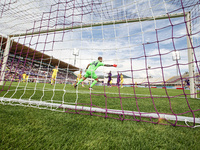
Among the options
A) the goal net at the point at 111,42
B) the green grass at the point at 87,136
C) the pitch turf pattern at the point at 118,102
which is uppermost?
the goal net at the point at 111,42

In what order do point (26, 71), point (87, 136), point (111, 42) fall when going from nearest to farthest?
point (87, 136) < point (111, 42) < point (26, 71)

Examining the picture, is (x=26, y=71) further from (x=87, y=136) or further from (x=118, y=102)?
(x=87, y=136)

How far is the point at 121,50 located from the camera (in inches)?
103

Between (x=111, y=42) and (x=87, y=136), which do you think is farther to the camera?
(x=111, y=42)

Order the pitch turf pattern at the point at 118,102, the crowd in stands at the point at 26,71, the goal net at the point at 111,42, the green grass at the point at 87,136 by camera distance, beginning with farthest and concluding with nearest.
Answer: the crowd in stands at the point at 26,71
the goal net at the point at 111,42
the pitch turf pattern at the point at 118,102
the green grass at the point at 87,136

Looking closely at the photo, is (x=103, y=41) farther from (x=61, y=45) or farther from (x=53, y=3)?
(x=53, y=3)

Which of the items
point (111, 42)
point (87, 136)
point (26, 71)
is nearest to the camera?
point (87, 136)

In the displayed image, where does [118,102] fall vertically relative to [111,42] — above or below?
below

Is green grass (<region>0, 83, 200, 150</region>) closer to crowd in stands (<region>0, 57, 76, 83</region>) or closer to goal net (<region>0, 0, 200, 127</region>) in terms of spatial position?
goal net (<region>0, 0, 200, 127</region>)

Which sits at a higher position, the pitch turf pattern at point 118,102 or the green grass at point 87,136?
the pitch turf pattern at point 118,102

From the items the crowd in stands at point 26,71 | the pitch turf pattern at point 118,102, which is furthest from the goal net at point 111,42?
the crowd in stands at point 26,71

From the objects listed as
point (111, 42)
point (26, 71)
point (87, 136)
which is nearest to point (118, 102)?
point (111, 42)

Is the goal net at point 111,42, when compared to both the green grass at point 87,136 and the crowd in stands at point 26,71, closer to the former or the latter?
the crowd in stands at point 26,71

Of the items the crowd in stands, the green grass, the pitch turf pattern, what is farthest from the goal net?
the green grass
